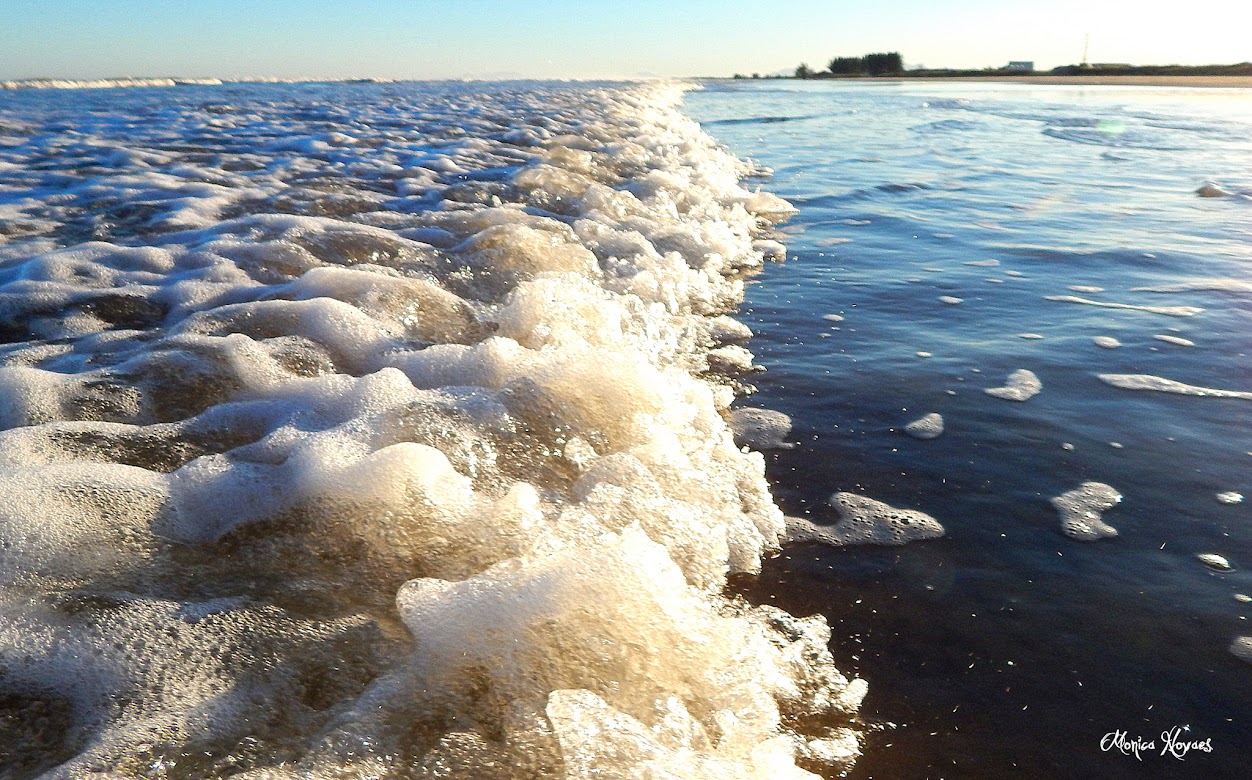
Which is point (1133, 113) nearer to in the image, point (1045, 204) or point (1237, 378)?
point (1045, 204)

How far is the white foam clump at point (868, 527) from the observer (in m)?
2.23

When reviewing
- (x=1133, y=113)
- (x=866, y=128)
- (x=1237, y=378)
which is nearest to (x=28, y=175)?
(x=1237, y=378)

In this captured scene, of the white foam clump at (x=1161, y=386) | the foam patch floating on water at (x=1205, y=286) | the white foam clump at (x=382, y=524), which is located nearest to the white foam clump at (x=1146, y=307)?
the foam patch floating on water at (x=1205, y=286)

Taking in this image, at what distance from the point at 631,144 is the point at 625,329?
8.04 m

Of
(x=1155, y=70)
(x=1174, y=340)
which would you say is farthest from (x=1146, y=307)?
(x=1155, y=70)

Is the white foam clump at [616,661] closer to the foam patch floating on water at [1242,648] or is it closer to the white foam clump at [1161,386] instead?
the foam patch floating on water at [1242,648]

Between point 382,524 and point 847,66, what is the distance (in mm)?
86371

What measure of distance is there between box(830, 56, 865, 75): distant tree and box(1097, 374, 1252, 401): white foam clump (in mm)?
82410

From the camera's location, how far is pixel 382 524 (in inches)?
75.5

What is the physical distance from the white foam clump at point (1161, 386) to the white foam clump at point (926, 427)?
0.91 meters

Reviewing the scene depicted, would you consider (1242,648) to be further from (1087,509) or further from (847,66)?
(847,66)

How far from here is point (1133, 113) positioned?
18.7 m

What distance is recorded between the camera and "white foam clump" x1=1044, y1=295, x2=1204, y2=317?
4160 millimetres

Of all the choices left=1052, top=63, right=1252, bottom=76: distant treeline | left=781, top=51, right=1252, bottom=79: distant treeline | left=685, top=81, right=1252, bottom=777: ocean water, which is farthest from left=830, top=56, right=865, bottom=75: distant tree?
left=685, top=81, right=1252, bottom=777: ocean water
